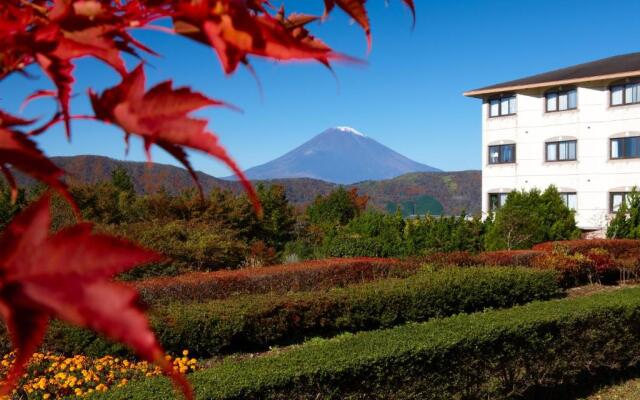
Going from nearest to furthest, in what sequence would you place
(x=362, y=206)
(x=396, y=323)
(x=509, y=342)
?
1. (x=509, y=342)
2. (x=396, y=323)
3. (x=362, y=206)

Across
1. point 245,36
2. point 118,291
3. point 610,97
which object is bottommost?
point 118,291

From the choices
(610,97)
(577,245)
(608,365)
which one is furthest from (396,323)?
(610,97)

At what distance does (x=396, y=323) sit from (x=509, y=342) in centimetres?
323

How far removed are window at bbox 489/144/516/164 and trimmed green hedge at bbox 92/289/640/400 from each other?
2114 centimetres

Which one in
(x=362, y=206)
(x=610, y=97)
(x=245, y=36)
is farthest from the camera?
(x=362, y=206)

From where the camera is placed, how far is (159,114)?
0.56 m

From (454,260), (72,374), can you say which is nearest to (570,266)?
(454,260)

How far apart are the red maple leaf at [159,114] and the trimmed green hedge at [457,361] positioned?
14.4 ft

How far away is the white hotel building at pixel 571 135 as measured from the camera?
25.8m

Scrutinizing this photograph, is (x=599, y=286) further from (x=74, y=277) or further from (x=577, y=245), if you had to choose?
(x=74, y=277)

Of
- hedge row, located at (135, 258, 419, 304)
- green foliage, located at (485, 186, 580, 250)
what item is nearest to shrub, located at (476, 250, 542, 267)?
hedge row, located at (135, 258, 419, 304)

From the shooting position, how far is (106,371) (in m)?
6.87

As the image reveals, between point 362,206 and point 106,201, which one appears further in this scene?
point 362,206

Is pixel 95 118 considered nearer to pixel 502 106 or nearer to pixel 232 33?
pixel 232 33
